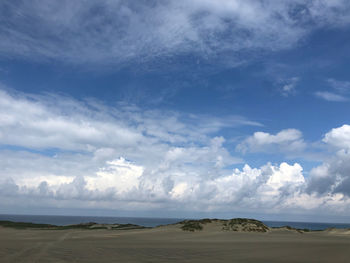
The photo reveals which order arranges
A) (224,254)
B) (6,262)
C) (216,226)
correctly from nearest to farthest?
(6,262) → (224,254) → (216,226)

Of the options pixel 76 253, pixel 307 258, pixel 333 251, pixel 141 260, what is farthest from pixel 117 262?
pixel 333 251

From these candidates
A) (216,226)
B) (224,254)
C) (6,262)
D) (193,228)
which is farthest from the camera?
(216,226)

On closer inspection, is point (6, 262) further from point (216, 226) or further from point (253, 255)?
point (216, 226)

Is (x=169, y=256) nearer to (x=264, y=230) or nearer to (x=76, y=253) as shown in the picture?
(x=76, y=253)

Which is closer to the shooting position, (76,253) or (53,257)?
(53,257)

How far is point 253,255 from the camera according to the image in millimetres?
16578

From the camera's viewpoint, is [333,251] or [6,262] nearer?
[6,262]

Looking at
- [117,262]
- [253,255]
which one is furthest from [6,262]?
[253,255]

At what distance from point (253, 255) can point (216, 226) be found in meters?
27.9

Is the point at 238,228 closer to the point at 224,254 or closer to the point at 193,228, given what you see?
the point at 193,228

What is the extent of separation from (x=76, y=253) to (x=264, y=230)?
99.1ft

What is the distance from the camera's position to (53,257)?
16188 mm

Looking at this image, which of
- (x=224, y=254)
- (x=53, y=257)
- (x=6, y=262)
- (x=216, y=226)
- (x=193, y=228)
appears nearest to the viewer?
(x=6, y=262)

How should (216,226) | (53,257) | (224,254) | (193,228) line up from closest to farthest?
(53,257) → (224,254) → (193,228) → (216,226)
